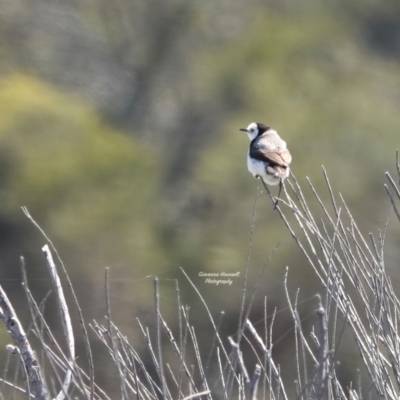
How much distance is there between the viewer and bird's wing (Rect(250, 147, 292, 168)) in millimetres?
4164

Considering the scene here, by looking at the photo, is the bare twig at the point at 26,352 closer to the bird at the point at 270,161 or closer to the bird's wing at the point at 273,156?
the bird at the point at 270,161

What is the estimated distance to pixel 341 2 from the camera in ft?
28.5

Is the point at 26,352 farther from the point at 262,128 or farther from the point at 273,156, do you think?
the point at 262,128

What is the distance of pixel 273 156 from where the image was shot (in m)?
4.20

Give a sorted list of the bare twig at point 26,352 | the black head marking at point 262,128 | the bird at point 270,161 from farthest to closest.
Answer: the black head marking at point 262,128 → the bird at point 270,161 → the bare twig at point 26,352

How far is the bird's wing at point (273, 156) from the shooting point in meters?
4.16

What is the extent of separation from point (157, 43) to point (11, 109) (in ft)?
6.51

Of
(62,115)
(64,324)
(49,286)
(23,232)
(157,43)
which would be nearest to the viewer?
(64,324)

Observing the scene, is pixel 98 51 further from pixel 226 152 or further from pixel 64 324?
pixel 64 324

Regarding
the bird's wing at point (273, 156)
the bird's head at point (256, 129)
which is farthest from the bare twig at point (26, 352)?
the bird's head at point (256, 129)

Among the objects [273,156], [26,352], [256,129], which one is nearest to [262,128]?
[256,129]

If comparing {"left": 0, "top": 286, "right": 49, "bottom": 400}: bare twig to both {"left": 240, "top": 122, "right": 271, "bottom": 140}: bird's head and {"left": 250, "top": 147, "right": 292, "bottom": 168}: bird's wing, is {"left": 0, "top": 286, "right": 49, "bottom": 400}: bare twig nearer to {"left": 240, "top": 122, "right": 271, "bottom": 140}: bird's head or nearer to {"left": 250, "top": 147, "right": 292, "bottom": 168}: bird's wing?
{"left": 250, "top": 147, "right": 292, "bottom": 168}: bird's wing

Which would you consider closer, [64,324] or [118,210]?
[64,324]

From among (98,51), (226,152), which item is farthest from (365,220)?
(98,51)
